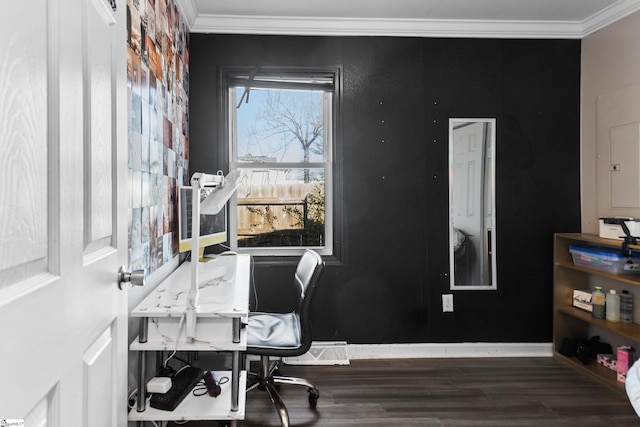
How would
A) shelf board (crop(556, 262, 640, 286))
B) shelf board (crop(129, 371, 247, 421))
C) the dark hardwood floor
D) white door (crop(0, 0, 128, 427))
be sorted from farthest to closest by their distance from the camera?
shelf board (crop(556, 262, 640, 286)), the dark hardwood floor, shelf board (crop(129, 371, 247, 421)), white door (crop(0, 0, 128, 427))

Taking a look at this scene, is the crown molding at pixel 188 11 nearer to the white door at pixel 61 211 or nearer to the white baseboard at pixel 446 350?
the white door at pixel 61 211

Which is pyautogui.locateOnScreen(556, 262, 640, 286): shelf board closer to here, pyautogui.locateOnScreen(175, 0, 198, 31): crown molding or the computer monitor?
the computer monitor

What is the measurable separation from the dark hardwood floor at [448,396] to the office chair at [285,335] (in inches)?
5.0

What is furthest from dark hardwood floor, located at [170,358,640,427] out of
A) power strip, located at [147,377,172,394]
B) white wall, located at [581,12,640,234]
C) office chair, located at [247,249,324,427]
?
white wall, located at [581,12,640,234]

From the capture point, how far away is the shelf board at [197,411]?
1.56 metres

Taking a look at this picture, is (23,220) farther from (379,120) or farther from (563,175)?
(563,175)

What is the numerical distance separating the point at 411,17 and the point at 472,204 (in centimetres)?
146

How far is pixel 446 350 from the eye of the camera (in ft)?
10.5

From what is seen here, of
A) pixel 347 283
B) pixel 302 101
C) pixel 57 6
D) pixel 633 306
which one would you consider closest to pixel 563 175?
pixel 633 306

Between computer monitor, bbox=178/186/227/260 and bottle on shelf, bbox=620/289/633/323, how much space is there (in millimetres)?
2728

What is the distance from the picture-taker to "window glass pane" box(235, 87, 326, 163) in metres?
3.27

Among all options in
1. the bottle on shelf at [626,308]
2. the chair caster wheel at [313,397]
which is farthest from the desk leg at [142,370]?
the bottle on shelf at [626,308]

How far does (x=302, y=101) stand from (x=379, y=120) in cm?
62

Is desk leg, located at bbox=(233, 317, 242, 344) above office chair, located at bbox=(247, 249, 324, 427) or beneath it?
above
